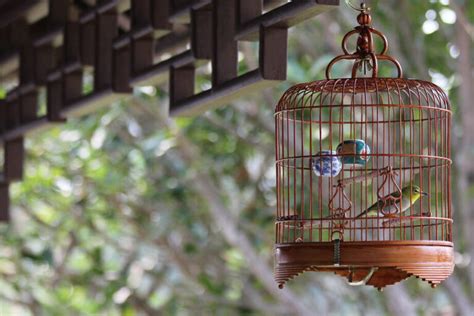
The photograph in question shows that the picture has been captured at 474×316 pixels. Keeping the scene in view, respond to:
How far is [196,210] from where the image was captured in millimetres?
7234

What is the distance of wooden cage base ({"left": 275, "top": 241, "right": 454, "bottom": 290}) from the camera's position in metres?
2.55

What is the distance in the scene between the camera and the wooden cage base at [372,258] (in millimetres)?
2553

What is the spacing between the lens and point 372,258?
2.55 metres

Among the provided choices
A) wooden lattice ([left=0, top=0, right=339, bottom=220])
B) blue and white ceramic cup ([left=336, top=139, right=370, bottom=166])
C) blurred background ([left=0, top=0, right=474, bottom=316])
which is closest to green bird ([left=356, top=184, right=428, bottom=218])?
blue and white ceramic cup ([left=336, top=139, right=370, bottom=166])

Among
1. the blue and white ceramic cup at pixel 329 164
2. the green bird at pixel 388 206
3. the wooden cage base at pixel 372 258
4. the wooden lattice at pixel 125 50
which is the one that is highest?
the wooden lattice at pixel 125 50

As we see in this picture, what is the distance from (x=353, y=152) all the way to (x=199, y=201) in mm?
4483

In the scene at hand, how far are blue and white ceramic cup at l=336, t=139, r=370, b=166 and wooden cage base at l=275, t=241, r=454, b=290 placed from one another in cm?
26

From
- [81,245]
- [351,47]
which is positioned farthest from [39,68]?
[81,245]

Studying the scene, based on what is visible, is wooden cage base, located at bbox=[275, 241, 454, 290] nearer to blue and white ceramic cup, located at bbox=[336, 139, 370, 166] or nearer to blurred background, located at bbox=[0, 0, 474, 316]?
blue and white ceramic cup, located at bbox=[336, 139, 370, 166]

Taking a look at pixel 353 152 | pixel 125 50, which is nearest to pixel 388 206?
pixel 353 152

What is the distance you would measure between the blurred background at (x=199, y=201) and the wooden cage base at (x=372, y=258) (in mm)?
2619

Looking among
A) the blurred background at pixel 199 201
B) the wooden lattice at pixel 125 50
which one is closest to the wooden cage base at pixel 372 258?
the wooden lattice at pixel 125 50

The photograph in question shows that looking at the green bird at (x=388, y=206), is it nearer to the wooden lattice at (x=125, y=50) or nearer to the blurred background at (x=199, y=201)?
the wooden lattice at (x=125, y=50)

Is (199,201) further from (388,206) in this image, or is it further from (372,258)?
(372,258)
